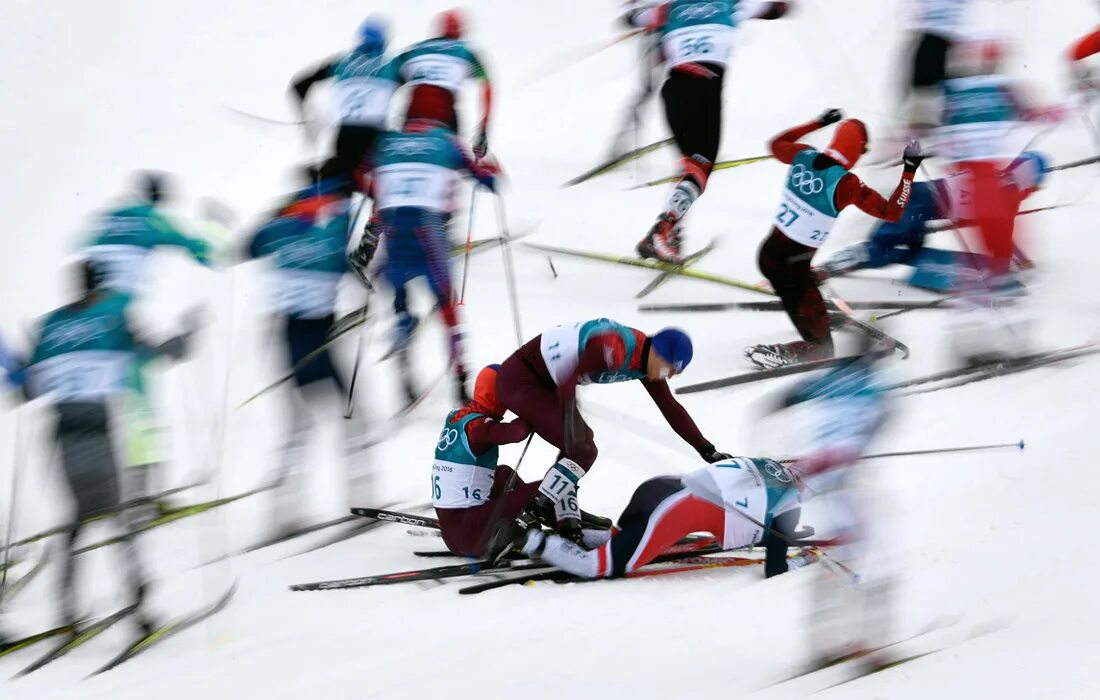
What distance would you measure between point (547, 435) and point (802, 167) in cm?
212

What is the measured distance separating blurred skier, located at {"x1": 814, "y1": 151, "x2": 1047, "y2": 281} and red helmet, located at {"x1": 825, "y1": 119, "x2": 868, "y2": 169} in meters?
0.60

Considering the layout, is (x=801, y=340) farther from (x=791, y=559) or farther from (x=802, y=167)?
(x=791, y=559)

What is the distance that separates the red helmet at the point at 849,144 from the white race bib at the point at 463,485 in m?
2.42

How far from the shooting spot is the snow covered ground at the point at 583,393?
3607 millimetres

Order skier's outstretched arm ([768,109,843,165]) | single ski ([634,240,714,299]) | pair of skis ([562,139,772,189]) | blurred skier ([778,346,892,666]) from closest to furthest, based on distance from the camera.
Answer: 1. blurred skier ([778,346,892,666])
2. skier's outstretched arm ([768,109,843,165])
3. single ski ([634,240,714,299])
4. pair of skis ([562,139,772,189])

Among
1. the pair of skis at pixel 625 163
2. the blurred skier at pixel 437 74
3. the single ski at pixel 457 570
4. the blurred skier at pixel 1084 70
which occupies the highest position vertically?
the blurred skier at pixel 437 74

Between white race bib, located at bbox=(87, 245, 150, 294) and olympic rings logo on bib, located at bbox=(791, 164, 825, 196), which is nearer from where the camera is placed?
white race bib, located at bbox=(87, 245, 150, 294)

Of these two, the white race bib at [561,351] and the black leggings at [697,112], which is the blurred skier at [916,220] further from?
the white race bib at [561,351]

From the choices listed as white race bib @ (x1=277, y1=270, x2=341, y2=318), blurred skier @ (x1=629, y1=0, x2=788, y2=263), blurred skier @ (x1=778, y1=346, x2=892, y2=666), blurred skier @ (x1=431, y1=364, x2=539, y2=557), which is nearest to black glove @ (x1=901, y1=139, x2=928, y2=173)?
blurred skier @ (x1=629, y1=0, x2=788, y2=263)

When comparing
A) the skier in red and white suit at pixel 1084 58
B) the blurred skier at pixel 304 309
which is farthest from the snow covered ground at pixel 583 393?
the skier in red and white suit at pixel 1084 58

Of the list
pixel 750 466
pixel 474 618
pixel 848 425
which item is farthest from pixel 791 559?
pixel 848 425

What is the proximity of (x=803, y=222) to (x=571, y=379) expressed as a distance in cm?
191

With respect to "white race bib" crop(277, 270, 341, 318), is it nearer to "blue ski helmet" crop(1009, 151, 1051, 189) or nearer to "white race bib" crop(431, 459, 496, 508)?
"white race bib" crop(431, 459, 496, 508)

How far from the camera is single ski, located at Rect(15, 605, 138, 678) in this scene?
399cm
